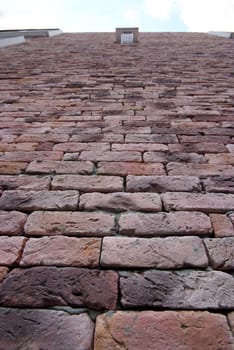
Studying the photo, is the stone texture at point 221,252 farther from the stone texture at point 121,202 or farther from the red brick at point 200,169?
the red brick at point 200,169

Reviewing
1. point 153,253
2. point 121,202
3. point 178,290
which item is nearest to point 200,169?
point 121,202

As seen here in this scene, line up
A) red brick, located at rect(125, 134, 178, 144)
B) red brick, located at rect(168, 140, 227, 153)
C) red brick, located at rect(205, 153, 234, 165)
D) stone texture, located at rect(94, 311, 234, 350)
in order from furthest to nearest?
red brick, located at rect(125, 134, 178, 144) < red brick, located at rect(168, 140, 227, 153) < red brick, located at rect(205, 153, 234, 165) < stone texture, located at rect(94, 311, 234, 350)

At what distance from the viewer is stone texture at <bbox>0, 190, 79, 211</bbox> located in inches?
45.8

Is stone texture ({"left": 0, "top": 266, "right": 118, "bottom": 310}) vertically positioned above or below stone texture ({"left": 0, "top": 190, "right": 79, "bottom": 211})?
below

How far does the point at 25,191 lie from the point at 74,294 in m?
0.57

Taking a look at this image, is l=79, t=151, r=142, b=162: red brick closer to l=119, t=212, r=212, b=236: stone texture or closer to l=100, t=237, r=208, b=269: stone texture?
l=119, t=212, r=212, b=236: stone texture

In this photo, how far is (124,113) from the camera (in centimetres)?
209

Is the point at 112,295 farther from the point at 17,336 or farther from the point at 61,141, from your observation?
the point at 61,141

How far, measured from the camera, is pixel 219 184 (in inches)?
51.1

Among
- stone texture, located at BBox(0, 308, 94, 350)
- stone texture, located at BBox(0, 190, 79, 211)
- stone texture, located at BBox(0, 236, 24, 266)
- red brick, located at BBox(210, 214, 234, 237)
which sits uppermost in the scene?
stone texture, located at BBox(0, 190, 79, 211)

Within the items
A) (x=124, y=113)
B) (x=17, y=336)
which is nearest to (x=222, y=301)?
(x=17, y=336)

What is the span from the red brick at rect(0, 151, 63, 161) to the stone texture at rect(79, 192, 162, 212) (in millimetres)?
421

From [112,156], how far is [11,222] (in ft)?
2.06

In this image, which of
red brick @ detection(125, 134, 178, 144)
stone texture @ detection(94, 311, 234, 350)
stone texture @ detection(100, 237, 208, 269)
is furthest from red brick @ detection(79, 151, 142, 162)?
stone texture @ detection(94, 311, 234, 350)
